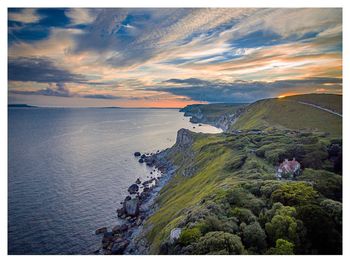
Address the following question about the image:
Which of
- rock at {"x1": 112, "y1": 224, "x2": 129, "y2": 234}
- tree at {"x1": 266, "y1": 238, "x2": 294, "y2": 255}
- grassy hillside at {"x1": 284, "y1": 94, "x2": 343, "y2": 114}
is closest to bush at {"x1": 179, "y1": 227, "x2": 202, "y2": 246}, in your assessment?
tree at {"x1": 266, "y1": 238, "x2": 294, "y2": 255}

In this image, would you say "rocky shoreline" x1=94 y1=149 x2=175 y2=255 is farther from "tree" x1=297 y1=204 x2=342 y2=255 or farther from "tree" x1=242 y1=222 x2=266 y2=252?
"tree" x1=297 y1=204 x2=342 y2=255

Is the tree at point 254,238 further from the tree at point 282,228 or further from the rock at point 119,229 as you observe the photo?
the rock at point 119,229

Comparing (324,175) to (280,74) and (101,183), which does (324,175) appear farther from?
(101,183)

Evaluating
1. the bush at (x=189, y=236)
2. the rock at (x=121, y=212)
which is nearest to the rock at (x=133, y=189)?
the rock at (x=121, y=212)

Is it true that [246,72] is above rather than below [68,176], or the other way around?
above

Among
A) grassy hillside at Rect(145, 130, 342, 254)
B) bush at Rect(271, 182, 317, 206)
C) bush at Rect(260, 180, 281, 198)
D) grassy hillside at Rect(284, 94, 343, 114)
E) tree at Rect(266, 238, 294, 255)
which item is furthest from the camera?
grassy hillside at Rect(284, 94, 343, 114)
